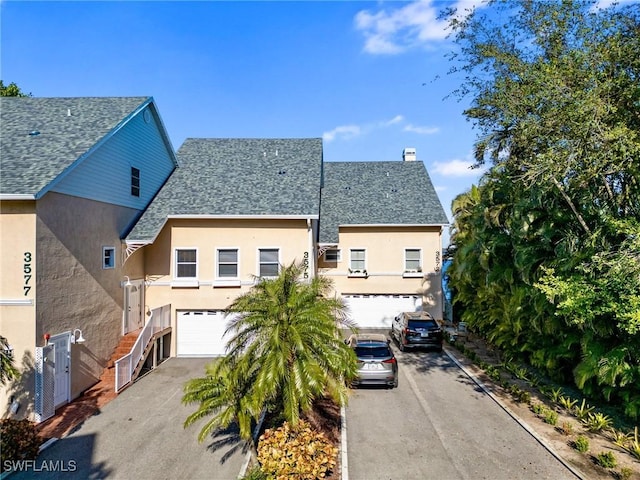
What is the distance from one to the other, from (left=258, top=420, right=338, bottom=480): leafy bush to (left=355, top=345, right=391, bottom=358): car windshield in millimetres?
4246

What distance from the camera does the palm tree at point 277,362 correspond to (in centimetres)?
761

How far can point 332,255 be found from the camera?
877 inches

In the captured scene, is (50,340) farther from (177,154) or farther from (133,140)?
(177,154)

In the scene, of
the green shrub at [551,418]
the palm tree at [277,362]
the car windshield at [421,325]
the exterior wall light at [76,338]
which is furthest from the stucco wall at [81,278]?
the green shrub at [551,418]

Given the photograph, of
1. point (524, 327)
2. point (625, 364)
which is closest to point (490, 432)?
point (625, 364)

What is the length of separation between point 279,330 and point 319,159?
13.3 m

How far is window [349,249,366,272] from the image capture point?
22.2 metres

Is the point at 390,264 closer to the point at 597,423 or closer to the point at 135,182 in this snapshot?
the point at 597,423

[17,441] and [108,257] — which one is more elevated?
[108,257]

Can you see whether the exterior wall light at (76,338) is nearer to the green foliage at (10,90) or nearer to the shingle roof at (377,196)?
the shingle roof at (377,196)

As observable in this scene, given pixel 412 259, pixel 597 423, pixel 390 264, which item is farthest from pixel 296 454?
pixel 412 259

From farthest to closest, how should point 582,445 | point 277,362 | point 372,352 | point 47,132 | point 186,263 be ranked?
1. point 186,263
2. point 47,132
3. point 372,352
4. point 582,445
5. point 277,362

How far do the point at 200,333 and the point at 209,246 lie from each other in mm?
3844

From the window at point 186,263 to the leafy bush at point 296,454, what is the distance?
9.93m
